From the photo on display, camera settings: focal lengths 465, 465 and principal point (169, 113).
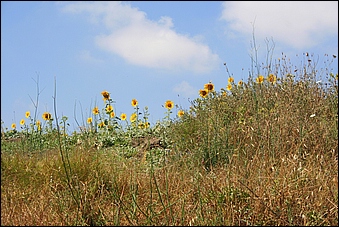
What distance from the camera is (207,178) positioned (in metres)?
3.62

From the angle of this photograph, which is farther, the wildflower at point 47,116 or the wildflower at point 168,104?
the wildflower at point 168,104

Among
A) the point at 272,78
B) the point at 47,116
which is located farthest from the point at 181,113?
A: the point at 47,116

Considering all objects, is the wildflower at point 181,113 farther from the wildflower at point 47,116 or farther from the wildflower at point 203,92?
the wildflower at point 47,116

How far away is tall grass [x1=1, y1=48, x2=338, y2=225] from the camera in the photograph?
122 inches

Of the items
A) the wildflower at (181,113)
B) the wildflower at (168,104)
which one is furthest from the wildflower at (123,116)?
the wildflower at (181,113)

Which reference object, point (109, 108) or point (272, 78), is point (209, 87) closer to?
point (272, 78)

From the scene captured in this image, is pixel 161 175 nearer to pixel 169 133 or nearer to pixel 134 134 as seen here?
pixel 169 133

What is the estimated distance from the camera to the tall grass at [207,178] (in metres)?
3.10

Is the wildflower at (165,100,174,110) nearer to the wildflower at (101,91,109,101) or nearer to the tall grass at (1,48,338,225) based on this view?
the wildflower at (101,91,109,101)

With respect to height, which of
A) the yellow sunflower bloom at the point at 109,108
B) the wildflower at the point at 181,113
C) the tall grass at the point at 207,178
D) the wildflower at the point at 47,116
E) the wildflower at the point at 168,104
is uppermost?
the wildflower at the point at 168,104

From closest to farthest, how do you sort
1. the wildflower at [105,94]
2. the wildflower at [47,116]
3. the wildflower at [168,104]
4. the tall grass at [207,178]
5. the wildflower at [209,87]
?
the tall grass at [207,178] < the wildflower at [47,116] < the wildflower at [209,87] < the wildflower at [105,94] < the wildflower at [168,104]

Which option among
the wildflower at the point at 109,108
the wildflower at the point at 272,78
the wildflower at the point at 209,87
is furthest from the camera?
the wildflower at the point at 109,108

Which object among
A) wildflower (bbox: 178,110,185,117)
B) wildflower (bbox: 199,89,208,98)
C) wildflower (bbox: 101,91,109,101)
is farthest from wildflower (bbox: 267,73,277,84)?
wildflower (bbox: 101,91,109,101)

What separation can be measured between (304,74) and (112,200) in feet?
10.8
